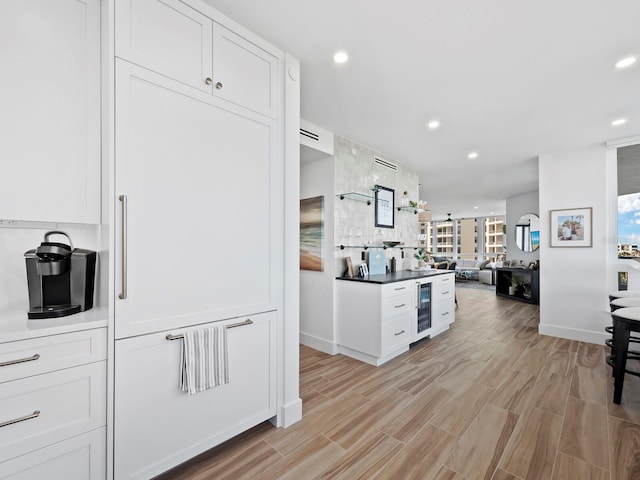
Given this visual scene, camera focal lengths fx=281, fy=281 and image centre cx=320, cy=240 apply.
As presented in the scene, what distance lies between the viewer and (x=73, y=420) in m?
1.22

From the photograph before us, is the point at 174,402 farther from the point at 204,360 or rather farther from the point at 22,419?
the point at 22,419

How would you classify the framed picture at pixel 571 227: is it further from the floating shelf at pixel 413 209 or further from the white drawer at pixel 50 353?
the white drawer at pixel 50 353

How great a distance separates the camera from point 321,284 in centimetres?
346

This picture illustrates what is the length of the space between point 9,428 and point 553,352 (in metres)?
4.64

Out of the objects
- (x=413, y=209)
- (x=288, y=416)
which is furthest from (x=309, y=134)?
(x=288, y=416)

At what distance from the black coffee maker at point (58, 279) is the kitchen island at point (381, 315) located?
2.36 metres

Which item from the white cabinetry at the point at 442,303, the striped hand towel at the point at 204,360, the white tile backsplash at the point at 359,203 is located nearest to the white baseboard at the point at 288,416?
the striped hand towel at the point at 204,360

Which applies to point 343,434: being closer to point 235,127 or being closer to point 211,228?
point 211,228

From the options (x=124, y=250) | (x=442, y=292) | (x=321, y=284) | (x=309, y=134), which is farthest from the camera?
(x=442, y=292)

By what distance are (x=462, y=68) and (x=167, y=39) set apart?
2.03 m

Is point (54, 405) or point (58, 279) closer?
point (54, 405)

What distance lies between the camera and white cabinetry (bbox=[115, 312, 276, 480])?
1353 mm

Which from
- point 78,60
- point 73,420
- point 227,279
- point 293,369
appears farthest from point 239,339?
point 78,60

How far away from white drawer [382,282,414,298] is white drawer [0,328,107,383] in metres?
2.37
